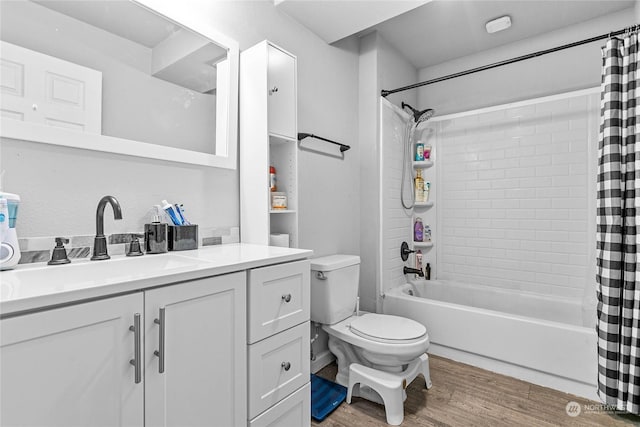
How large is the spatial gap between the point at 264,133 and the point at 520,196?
2.31m

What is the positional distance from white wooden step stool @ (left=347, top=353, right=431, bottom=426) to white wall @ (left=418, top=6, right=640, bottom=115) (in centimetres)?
234

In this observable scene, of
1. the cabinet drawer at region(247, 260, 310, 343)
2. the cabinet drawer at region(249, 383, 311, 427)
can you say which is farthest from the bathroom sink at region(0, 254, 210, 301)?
the cabinet drawer at region(249, 383, 311, 427)

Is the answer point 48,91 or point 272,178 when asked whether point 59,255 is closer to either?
point 48,91

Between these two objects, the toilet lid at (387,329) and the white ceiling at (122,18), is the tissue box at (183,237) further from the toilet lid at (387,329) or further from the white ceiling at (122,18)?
the toilet lid at (387,329)

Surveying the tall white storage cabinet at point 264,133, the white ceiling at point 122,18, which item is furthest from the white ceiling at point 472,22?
the white ceiling at point 122,18

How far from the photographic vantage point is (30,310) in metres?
0.64

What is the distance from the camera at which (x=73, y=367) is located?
0.69m

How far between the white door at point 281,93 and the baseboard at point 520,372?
73.8 inches

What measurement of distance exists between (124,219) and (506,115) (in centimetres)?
296

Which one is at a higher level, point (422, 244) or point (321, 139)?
point (321, 139)

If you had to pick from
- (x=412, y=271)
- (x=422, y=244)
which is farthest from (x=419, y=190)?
(x=412, y=271)

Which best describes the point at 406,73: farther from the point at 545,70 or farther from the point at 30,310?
the point at 30,310

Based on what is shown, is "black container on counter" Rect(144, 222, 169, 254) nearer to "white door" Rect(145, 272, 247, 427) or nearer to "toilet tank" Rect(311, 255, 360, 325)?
"white door" Rect(145, 272, 247, 427)

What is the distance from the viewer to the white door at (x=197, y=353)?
83 centimetres
